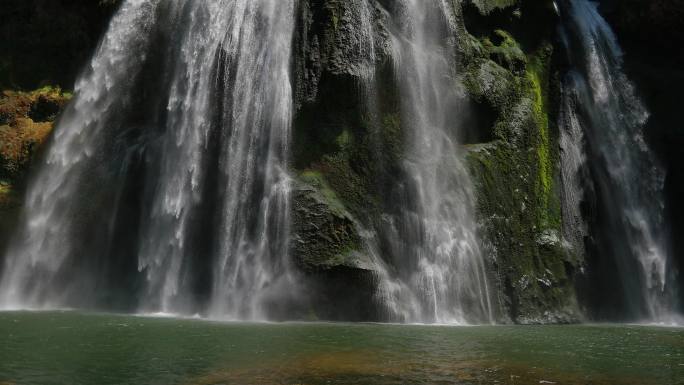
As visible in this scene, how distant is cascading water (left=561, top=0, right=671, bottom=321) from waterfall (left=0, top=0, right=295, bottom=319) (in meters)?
8.98

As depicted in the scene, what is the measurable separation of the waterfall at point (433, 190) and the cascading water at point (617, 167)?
13.3 feet

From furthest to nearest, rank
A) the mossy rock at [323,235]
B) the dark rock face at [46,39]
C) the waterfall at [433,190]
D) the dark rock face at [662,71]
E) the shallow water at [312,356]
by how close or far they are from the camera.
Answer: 1. the dark rock face at [46,39]
2. the dark rock face at [662,71]
3. the waterfall at [433,190]
4. the mossy rock at [323,235]
5. the shallow water at [312,356]

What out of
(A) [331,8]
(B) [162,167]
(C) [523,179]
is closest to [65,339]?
(B) [162,167]

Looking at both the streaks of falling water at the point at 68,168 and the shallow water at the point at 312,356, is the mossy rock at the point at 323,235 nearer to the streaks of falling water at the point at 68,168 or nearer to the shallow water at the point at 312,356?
the shallow water at the point at 312,356

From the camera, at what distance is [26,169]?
58.9 feet

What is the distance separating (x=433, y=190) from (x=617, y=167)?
6584 millimetres

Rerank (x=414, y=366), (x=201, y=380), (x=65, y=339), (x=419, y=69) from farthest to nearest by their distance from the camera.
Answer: (x=419, y=69), (x=65, y=339), (x=414, y=366), (x=201, y=380)

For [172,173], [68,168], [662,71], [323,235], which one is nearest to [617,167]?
[662,71]

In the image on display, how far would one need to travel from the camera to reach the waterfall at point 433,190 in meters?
14.7

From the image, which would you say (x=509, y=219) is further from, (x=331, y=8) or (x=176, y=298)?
(x=176, y=298)

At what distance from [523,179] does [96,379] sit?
1364 cm

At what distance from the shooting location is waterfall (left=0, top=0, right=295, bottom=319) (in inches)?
575

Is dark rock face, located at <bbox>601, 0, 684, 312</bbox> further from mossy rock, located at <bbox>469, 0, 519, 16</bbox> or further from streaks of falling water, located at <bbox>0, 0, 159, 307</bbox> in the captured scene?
streaks of falling water, located at <bbox>0, 0, 159, 307</bbox>

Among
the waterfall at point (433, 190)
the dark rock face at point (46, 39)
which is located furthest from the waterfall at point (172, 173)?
the waterfall at point (433, 190)
